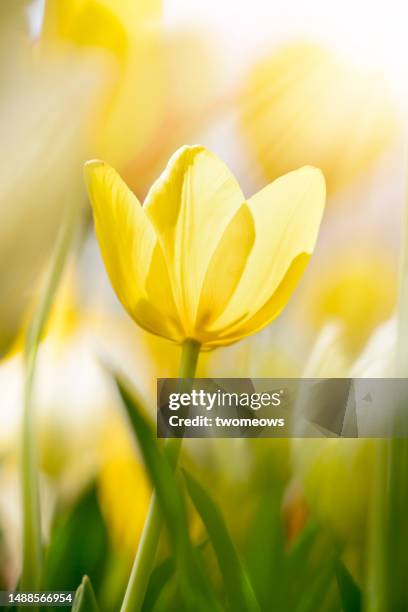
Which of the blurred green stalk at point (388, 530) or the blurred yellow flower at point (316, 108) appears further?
the blurred yellow flower at point (316, 108)

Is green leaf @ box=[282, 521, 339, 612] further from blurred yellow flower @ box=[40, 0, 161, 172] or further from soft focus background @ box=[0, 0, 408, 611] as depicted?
blurred yellow flower @ box=[40, 0, 161, 172]

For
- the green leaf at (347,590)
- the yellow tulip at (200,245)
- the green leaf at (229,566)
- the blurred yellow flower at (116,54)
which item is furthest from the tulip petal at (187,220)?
the green leaf at (347,590)

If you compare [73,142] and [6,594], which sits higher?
[73,142]

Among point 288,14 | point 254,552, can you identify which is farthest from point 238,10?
point 254,552

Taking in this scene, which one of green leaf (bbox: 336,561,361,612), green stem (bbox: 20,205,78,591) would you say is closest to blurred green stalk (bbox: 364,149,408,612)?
green leaf (bbox: 336,561,361,612)

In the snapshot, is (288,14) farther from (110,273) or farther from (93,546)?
(93,546)

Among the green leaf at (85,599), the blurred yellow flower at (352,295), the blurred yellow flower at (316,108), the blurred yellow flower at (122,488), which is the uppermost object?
the blurred yellow flower at (316,108)

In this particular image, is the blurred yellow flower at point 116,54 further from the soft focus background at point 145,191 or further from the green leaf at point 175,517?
the green leaf at point 175,517

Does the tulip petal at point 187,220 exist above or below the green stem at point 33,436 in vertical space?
above
